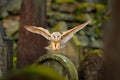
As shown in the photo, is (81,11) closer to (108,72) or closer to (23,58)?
(23,58)

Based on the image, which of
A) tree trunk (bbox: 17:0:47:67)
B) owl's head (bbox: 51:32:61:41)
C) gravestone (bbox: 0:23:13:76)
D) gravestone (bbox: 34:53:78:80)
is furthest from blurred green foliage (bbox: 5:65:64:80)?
tree trunk (bbox: 17:0:47:67)

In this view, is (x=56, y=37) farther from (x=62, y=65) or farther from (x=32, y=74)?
(x=32, y=74)

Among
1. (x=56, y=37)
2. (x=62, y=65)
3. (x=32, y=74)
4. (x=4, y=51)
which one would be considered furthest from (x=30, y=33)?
(x=32, y=74)

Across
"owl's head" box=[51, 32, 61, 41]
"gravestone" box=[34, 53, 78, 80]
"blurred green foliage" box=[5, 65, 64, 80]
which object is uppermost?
"owl's head" box=[51, 32, 61, 41]

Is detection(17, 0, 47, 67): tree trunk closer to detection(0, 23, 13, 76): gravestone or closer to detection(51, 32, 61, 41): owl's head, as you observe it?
detection(0, 23, 13, 76): gravestone

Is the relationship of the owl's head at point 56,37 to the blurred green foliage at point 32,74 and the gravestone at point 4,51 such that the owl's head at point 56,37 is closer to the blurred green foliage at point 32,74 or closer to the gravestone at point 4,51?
the gravestone at point 4,51

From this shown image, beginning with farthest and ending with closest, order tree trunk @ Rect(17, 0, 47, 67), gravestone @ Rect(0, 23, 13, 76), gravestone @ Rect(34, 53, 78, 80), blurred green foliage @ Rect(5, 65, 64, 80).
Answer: tree trunk @ Rect(17, 0, 47, 67) < gravestone @ Rect(0, 23, 13, 76) < gravestone @ Rect(34, 53, 78, 80) < blurred green foliage @ Rect(5, 65, 64, 80)

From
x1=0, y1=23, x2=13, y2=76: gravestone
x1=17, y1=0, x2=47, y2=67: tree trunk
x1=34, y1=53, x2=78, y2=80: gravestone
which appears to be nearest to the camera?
x1=34, y1=53, x2=78, y2=80: gravestone

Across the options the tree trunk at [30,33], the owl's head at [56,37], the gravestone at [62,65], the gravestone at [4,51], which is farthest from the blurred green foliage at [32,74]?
the tree trunk at [30,33]

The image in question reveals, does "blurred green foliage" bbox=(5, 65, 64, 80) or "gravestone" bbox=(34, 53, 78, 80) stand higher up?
"blurred green foliage" bbox=(5, 65, 64, 80)
